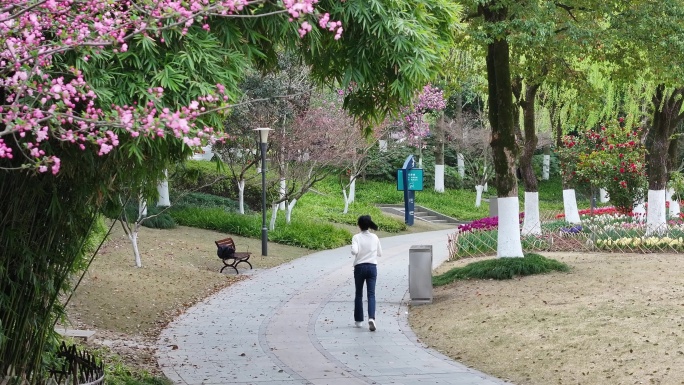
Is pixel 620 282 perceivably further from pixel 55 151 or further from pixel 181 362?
pixel 55 151

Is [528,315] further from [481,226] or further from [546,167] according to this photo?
[546,167]

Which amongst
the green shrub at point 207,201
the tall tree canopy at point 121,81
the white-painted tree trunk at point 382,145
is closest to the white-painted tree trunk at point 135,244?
the tall tree canopy at point 121,81

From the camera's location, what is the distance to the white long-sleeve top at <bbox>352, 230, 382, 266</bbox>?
12555 millimetres

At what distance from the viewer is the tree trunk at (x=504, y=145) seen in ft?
56.4

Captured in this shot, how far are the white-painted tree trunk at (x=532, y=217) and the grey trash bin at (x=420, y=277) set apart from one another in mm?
8180

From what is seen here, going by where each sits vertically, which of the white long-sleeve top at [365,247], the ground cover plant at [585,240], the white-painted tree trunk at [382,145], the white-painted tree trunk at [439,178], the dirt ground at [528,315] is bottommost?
the dirt ground at [528,315]

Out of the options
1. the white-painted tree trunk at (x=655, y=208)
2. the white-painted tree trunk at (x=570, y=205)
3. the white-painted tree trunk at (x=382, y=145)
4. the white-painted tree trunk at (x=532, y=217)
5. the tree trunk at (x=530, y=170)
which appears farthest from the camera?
the white-painted tree trunk at (x=382, y=145)

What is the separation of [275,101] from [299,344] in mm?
16636

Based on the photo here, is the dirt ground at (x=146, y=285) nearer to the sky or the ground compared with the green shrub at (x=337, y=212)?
nearer to the ground

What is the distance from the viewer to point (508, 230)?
17.5 metres

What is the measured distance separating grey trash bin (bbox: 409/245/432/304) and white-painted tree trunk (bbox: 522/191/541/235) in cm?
818

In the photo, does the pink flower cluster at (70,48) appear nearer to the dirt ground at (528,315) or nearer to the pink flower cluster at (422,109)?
the dirt ground at (528,315)

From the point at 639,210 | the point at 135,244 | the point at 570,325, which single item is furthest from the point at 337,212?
the point at 570,325

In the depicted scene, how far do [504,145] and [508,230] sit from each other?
1.65 m
